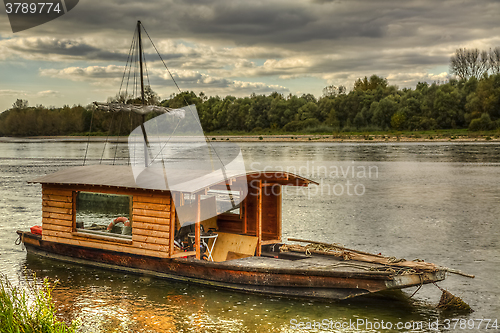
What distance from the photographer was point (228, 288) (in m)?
12.3

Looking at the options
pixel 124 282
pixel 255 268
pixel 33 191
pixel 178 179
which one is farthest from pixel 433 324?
pixel 33 191

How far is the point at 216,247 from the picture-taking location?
46.5 feet

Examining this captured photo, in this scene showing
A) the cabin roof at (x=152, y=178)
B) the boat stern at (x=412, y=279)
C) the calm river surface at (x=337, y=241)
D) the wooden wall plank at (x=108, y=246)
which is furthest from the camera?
the wooden wall plank at (x=108, y=246)

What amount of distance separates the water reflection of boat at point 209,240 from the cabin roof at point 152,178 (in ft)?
0.09

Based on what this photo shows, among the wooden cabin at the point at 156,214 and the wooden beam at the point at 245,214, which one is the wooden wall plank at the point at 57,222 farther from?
the wooden beam at the point at 245,214

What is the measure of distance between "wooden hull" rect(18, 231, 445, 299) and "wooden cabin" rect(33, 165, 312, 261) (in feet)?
0.97

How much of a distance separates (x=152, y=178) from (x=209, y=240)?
2476 mm

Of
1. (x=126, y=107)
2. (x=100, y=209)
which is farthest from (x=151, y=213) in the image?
(x=100, y=209)

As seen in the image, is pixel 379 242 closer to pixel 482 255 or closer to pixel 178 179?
pixel 482 255

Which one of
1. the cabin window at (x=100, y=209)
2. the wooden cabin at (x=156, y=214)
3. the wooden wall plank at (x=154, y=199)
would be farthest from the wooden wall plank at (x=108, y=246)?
the wooden wall plank at (x=154, y=199)

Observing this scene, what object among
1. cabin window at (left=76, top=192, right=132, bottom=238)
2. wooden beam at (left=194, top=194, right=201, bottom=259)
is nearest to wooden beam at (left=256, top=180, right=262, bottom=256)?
wooden beam at (left=194, top=194, right=201, bottom=259)

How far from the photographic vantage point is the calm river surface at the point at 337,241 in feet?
35.9

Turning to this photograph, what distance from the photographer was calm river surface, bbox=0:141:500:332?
10.9 metres

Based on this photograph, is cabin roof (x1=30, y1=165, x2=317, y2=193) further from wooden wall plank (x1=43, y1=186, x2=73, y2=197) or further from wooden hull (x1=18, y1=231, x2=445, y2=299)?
wooden hull (x1=18, y1=231, x2=445, y2=299)
